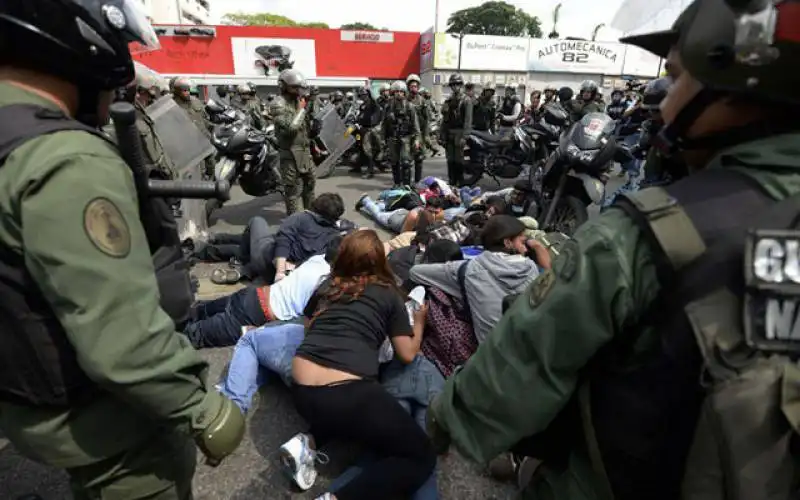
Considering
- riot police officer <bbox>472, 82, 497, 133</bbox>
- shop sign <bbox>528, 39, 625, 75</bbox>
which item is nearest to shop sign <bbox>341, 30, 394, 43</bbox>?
shop sign <bbox>528, 39, 625, 75</bbox>

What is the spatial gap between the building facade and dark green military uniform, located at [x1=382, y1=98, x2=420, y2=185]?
78.6 feet

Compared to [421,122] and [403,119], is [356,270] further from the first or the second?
[421,122]

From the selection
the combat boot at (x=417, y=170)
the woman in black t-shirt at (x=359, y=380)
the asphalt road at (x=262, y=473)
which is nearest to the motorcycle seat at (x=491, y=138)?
the combat boot at (x=417, y=170)

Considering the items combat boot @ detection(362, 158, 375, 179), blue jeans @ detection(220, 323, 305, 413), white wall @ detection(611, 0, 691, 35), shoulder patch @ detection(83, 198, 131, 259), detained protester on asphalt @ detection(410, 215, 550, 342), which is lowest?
combat boot @ detection(362, 158, 375, 179)

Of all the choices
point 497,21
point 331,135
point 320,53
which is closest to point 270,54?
point 320,53

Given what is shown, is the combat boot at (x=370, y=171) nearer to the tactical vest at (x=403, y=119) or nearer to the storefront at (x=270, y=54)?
the tactical vest at (x=403, y=119)

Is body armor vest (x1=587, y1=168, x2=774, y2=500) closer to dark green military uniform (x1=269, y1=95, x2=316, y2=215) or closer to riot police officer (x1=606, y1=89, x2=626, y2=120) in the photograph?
dark green military uniform (x1=269, y1=95, x2=316, y2=215)

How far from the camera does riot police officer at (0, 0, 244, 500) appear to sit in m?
0.89

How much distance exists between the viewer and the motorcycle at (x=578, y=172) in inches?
175

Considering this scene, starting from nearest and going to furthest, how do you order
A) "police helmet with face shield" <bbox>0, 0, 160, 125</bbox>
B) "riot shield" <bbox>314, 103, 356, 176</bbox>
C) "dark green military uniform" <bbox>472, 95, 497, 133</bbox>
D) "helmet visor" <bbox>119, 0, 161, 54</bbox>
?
"police helmet with face shield" <bbox>0, 0, 160, 125</bbox>, "helmet visor" <bbox>119, 0, 161, 54</bbox>, "riot shield" <bbox>314, 103, 356, 176</bbox>, "dark green military uniform" <bbox>472, 95, 497, 133</bbox>

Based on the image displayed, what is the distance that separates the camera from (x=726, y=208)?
0.70m

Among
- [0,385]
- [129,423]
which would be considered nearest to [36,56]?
[0,385]

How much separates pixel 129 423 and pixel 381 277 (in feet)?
4.47

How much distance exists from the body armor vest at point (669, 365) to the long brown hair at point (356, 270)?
150 cm
